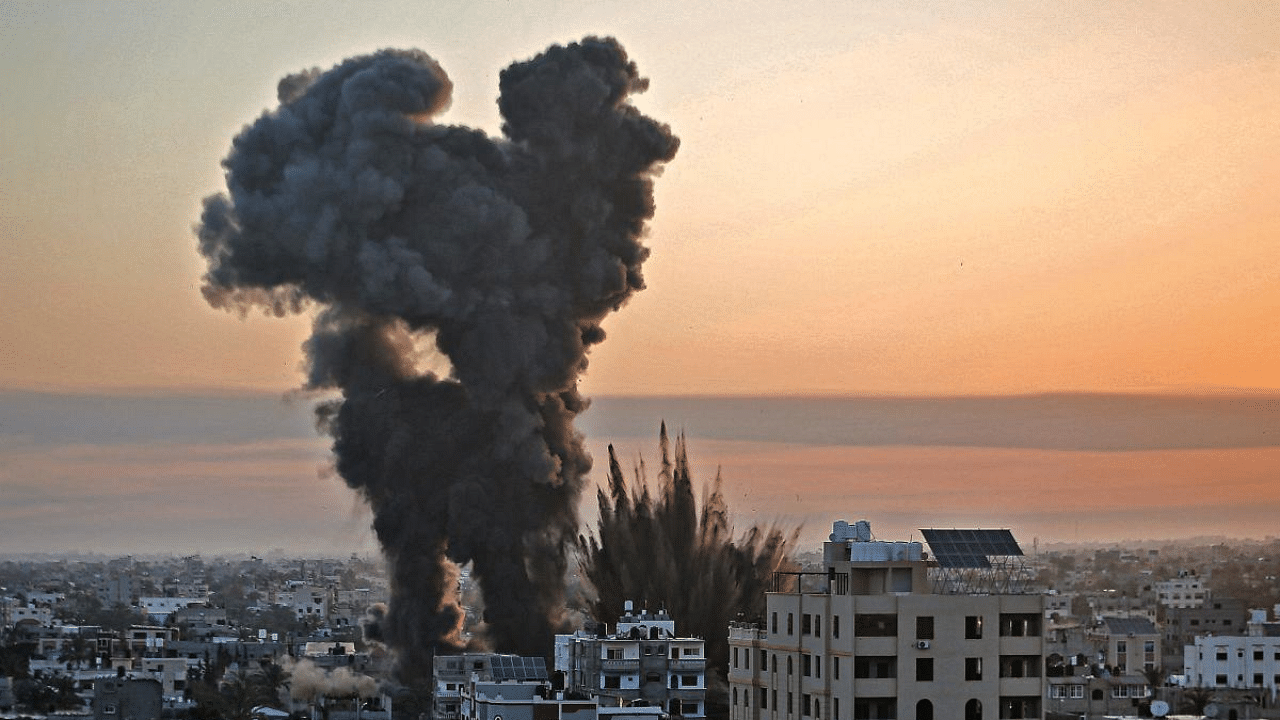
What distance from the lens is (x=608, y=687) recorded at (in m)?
69.1

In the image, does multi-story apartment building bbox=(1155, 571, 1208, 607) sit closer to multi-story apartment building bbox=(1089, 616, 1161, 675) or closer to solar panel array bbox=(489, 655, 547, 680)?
multi-story apartment building bbox=(1089, 616, 1161, 675)

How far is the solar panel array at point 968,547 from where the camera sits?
39812 millimetres

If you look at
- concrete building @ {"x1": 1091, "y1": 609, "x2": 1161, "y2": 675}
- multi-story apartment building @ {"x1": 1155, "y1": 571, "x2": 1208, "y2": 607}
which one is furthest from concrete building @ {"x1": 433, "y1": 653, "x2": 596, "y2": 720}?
multi-story apartment building @ {"x1": 1155, "y1": 571, "x2": 1208, "y2": 607}

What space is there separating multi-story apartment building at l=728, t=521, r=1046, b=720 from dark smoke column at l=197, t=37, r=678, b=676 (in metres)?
46.3

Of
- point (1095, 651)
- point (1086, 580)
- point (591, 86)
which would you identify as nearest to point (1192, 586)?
point (1086, 580)

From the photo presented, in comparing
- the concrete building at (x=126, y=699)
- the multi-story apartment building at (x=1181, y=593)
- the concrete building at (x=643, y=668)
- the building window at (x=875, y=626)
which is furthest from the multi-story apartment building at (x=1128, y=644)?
the building window at (x=875, y=626)

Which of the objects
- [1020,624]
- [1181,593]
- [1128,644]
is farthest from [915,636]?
[1181,593]

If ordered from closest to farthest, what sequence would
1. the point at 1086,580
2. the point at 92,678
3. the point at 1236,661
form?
the point at 1236,661 < the point at 92,678 < the point at 1086,580

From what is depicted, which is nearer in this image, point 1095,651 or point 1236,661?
point 1236,661

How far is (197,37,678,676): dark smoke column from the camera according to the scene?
87.7 metres

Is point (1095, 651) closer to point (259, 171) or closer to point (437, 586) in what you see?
point (437, 586)

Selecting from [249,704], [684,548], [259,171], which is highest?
[259,171]

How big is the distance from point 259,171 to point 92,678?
22.6 metres

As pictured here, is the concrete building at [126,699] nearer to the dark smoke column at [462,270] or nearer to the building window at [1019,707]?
the dark smoke column at [462,270]
